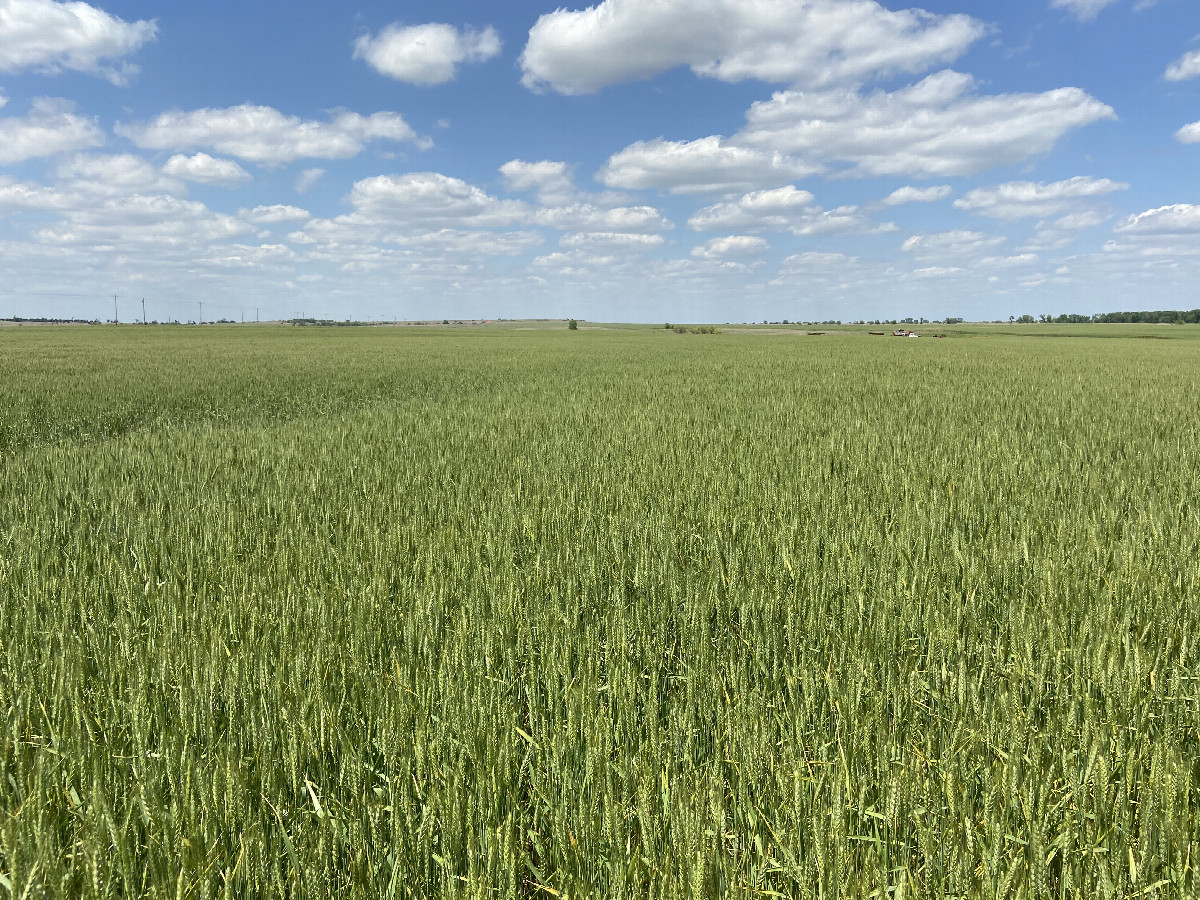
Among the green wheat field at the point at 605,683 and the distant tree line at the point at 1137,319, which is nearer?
the green wheat field at the point at 605,683

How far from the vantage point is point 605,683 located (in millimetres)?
2346

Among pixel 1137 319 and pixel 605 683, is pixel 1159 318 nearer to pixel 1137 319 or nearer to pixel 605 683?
pixel 1137 319

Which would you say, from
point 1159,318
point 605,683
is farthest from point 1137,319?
point 605,683

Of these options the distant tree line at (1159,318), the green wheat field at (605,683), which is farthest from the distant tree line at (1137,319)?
the green wheat field at (605,683)

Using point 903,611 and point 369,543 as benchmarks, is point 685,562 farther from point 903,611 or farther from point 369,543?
point 369,543

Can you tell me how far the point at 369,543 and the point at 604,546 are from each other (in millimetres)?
1458

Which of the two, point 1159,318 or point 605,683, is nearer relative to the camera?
point 605,683

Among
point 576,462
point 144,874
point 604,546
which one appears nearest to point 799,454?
point 576,462

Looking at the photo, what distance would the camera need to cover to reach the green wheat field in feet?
4.74

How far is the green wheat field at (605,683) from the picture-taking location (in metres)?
1.44

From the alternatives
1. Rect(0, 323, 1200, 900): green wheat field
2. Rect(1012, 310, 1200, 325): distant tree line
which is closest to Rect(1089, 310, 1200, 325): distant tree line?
Rect(1012, 310, 1200, 325): distant tree line

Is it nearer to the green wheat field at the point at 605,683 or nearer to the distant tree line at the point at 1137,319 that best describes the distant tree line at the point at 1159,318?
the distant tree line at the point at 1137,319

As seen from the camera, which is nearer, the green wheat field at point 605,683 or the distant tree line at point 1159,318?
the green wheat field at point 605,683

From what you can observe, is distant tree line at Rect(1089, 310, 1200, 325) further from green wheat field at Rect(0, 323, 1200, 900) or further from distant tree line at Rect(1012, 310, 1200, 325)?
green wheat field at Rect(0, 323, 1200, 900)
